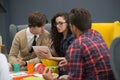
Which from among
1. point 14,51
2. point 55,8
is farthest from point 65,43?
point 55,8

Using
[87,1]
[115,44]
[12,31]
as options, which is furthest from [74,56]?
[87,1]

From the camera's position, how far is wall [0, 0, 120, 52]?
5.76m

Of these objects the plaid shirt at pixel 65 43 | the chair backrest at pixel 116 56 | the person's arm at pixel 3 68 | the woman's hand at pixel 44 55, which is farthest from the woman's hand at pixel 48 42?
the chair backrest at pixel 116 56

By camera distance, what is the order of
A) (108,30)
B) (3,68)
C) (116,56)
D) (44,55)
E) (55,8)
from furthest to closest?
(55,8) → (108,30) → (44,55) → (3,68) → (116,56)

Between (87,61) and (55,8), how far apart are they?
424cm

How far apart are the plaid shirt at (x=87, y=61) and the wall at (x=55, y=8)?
155 inches

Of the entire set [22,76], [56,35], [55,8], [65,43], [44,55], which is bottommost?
[22,76]

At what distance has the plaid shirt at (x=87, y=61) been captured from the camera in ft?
6.26

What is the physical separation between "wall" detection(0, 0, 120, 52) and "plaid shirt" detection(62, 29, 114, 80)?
3.94 metres

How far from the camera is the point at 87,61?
191 cm

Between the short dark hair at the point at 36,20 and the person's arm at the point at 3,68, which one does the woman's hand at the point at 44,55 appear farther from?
the person's arm at the point at 3,68

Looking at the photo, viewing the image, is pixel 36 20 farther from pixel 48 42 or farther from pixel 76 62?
pixel 76 62

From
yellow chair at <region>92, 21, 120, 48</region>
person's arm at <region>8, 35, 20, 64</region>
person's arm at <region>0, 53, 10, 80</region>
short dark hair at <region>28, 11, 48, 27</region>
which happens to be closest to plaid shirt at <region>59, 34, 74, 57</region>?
short dark hair at <region>28, 11, 48, 27</region>

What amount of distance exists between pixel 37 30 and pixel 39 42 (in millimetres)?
180
